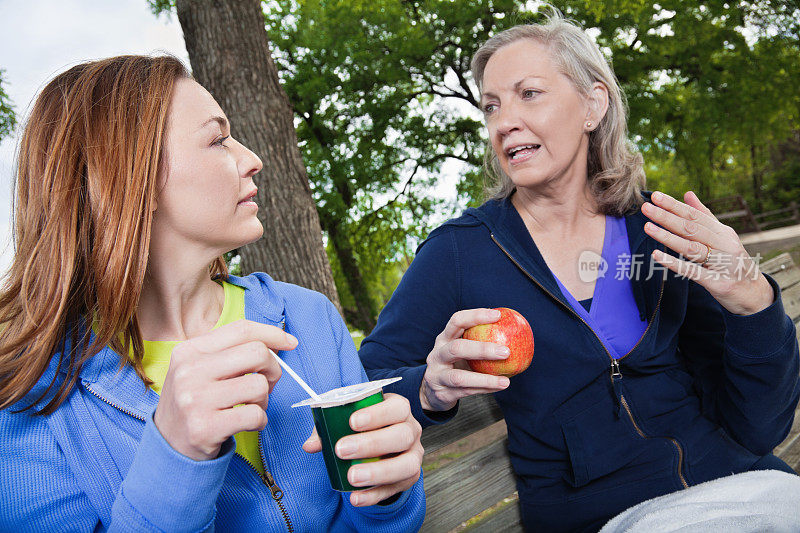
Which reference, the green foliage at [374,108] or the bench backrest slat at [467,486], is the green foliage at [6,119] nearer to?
the green foliage at [374,108]

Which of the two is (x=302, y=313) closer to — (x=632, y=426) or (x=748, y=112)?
(x=632, y=426)

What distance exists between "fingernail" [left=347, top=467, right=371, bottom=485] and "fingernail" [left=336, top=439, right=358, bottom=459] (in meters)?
0.04

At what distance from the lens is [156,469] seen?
1.17 m

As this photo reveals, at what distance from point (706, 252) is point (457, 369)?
35.1 inches

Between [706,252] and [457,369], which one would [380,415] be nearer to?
[457,369]

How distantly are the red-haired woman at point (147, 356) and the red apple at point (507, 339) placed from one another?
18.1 inches

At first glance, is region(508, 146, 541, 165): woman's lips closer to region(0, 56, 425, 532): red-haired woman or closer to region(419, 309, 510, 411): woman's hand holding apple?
region(419, 309, 510, 411): woman's hand holding apple

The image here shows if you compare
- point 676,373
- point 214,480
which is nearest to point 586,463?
point 676,373

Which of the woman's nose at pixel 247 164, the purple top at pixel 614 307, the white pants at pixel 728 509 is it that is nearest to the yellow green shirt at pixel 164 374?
the woman's nose at pixel 247 164

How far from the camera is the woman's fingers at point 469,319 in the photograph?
1797 millimetres

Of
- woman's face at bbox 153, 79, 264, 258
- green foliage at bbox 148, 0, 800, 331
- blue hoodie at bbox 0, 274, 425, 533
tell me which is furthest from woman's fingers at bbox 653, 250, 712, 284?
green foliage at bbox 148, 0, 800, 331

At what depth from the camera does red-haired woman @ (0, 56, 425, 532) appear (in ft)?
3.88

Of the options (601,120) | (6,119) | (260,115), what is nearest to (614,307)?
(601,120)

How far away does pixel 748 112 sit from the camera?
1229 cm
